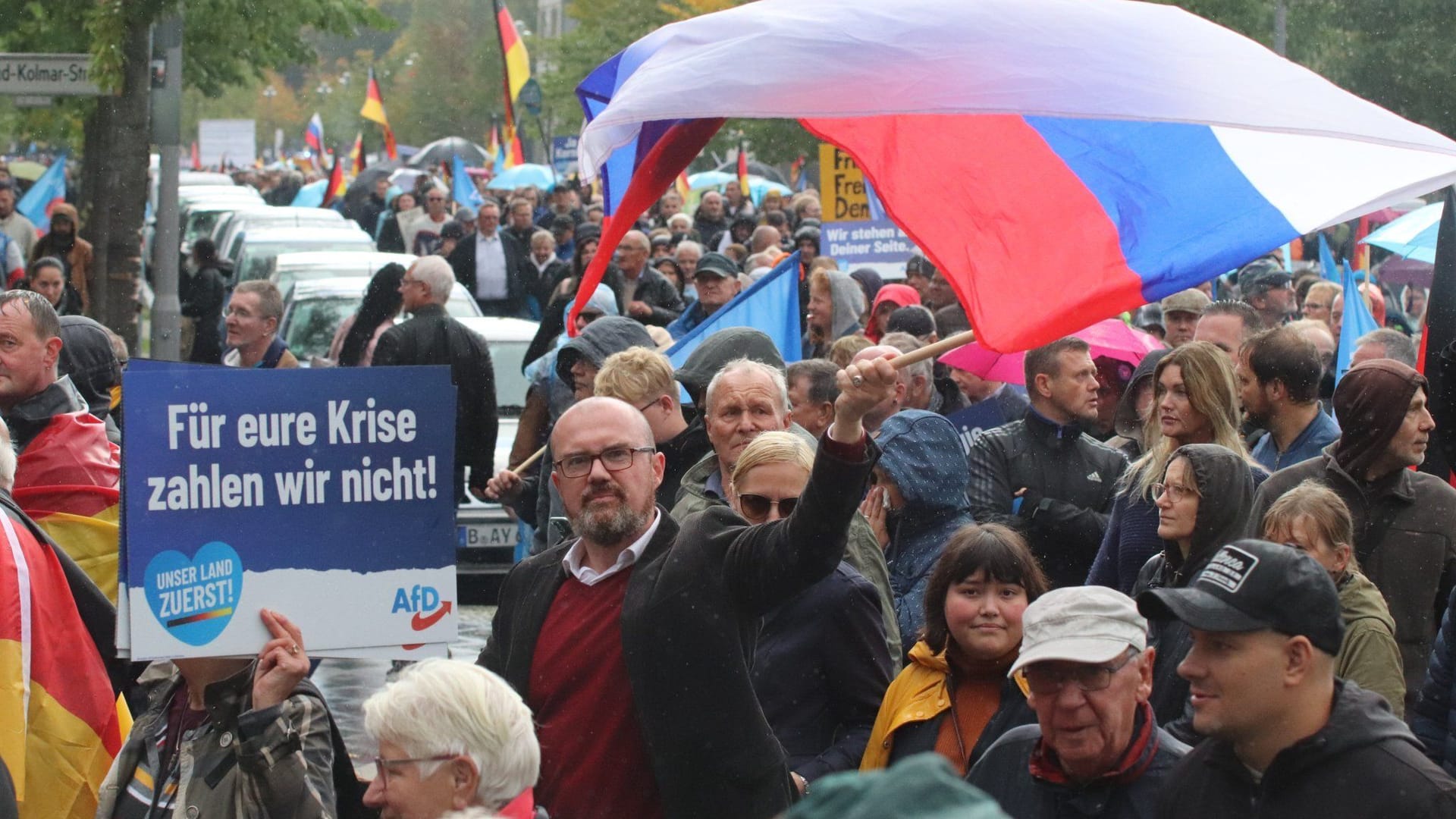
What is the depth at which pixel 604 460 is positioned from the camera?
453 centimetres

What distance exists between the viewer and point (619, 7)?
45.3 meters

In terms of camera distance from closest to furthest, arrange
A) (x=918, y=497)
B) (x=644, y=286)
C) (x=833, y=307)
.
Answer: (x=918, y=497) → (x=833, y=307) → (x=644, y=286)

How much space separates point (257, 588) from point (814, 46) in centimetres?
190

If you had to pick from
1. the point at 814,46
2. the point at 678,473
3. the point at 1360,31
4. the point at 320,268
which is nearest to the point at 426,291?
the point at 678,473

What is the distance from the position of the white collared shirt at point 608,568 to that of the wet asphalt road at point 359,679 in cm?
425

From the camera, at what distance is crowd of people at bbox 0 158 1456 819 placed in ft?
11.9

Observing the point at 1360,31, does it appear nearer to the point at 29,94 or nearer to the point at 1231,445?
the point at 29,94

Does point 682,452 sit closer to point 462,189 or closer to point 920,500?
point 920,500

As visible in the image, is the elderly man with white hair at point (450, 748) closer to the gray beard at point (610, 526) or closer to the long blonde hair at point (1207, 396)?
the gray beard at point (610, 526)

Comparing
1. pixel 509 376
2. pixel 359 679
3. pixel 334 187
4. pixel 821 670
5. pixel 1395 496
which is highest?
pixel 1395 496

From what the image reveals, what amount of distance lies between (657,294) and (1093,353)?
19.7 ft

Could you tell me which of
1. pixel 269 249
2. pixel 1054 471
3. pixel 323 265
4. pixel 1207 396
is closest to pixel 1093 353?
pixel 1054 471

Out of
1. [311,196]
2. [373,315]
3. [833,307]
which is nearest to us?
[833,307]

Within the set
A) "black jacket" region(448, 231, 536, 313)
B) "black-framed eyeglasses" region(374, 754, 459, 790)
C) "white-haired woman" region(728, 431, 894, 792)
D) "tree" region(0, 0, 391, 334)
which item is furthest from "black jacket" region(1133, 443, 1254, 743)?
"black jacket" region(448, 231, 536, 313)
